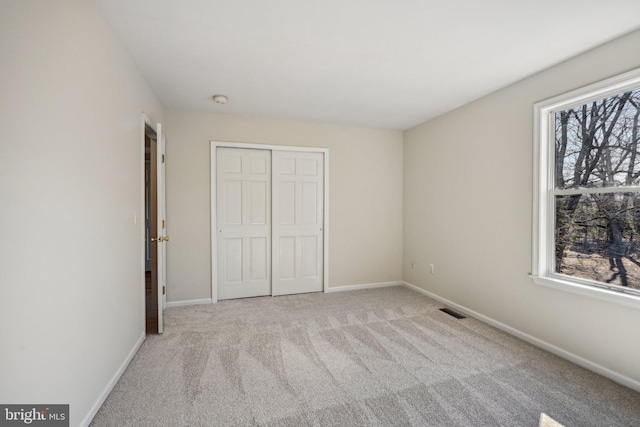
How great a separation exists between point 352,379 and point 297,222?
2361mm

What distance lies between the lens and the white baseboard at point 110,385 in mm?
1640

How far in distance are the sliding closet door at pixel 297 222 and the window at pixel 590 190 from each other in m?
2.54

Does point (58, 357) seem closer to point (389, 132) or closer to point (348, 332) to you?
point (348, 332)

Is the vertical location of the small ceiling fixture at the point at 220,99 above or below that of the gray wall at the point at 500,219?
above

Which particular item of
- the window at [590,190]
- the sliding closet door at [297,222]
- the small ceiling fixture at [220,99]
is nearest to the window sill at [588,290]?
the window at [590,190]

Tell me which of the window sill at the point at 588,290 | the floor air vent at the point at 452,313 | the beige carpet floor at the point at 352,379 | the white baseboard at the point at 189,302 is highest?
the window sill at the point at 588,290

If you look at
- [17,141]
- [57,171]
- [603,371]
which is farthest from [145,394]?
[603,371]

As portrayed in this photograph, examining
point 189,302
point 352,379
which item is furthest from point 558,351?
point 189,302

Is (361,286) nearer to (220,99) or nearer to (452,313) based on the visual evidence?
(452,313)

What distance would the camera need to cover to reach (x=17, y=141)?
1114 mm

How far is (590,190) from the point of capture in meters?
2.29

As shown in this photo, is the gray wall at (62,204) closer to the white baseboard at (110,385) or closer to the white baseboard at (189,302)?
the white baseboard at (110,385)

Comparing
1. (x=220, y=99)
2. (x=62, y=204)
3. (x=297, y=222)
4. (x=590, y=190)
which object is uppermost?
(x=220, y=99)

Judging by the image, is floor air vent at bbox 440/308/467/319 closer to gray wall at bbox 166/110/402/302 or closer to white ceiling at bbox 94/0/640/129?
gray wall at bbox 166/110/402/302
